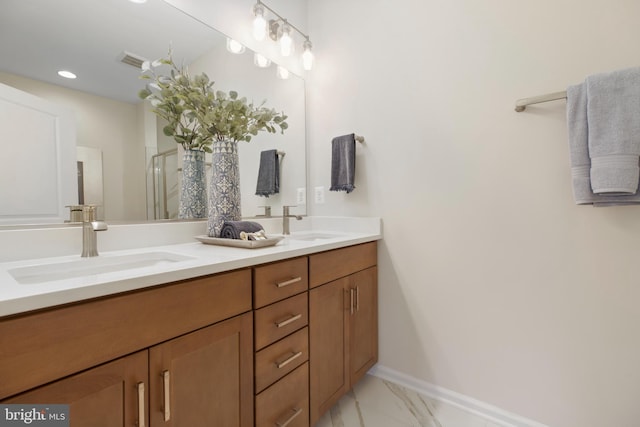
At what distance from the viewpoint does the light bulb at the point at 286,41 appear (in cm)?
176

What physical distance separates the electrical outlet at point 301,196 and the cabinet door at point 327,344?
0.75 metres

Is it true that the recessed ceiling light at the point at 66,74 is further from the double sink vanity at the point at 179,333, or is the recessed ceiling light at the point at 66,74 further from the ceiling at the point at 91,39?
the double sink vanity at the point at 179,333

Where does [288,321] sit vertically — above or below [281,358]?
above

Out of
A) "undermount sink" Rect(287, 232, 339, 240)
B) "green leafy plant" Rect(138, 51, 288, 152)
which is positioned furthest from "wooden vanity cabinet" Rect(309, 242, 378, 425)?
"green leafy plant" Rect(138, 51, 288, 152)

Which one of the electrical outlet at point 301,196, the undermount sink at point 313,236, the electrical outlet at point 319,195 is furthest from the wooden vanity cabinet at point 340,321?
→ the electrical outlet at point 301,196

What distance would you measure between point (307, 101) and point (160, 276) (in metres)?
1.62

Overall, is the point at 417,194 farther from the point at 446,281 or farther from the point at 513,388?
the point at 513,388

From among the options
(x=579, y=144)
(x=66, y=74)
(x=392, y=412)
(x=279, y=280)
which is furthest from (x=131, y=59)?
(x=392, y=412)

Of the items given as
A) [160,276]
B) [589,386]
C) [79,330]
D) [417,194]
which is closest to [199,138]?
[160,276]

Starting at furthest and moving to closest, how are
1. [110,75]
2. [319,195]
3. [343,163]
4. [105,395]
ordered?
[319,195]
[343,163]
[110,75]
[105,395]

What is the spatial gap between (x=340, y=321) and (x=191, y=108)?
1.17 meters

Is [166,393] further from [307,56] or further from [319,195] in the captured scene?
[307,56]

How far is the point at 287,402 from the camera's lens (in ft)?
3.39

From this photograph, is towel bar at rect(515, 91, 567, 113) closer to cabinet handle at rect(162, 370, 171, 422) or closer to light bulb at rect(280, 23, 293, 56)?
light bulb at rect(280, 23, 293, 56)
